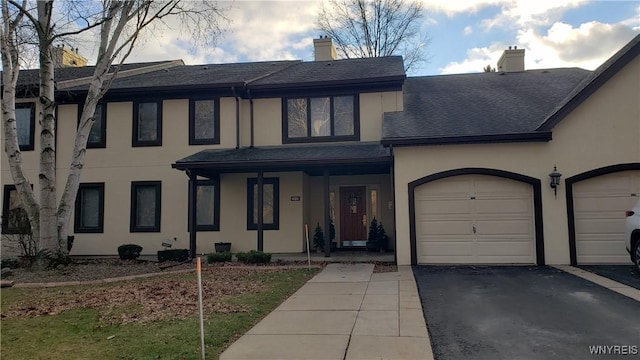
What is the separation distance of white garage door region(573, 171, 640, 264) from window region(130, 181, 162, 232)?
1279 centimetres

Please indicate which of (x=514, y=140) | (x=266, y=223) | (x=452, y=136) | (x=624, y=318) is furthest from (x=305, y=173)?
(x=624, y=318)

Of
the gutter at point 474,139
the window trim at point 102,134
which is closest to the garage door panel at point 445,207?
the gutter at point 474,139

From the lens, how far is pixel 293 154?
13.0 m

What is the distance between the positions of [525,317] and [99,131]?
14.6 meters

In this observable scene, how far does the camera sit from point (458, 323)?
5770 millimetres

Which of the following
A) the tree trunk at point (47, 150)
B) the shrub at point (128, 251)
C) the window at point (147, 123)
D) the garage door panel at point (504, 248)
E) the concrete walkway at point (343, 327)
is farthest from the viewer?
the window at point (147, 123)

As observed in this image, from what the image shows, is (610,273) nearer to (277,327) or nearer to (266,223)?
(277,327)

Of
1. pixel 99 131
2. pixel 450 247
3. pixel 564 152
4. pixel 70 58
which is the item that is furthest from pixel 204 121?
pixel 564 152

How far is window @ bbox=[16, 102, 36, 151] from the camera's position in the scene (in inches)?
591

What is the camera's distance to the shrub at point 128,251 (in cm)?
1322

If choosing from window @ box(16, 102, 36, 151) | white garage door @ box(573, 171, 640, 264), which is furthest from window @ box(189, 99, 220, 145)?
white garage door @ box(573, 171, 640, 264)

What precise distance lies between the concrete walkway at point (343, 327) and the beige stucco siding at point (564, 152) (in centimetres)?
364

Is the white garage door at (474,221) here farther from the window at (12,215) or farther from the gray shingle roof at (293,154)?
the window at (12,215)

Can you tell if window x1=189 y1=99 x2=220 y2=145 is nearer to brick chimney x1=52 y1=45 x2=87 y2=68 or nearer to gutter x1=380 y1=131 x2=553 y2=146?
gutter x1=380 y1=131 x2=553 y2=146
